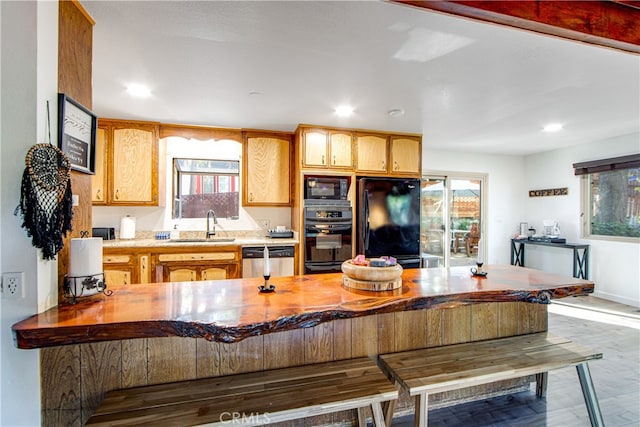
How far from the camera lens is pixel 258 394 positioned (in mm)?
1354

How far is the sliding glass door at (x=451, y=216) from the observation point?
17.3ft

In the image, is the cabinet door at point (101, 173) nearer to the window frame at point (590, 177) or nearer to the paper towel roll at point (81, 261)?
the paper towel roll at point (81, 261)

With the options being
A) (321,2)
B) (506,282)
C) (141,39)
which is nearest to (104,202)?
(141,39)

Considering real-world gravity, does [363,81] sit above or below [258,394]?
above

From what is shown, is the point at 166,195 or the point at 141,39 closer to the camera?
the point at 141,39

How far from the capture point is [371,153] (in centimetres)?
396

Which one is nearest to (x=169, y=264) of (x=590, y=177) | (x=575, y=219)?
(x=575, y=219)

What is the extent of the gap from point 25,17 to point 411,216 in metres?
3.78

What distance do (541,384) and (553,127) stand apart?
10.6ft

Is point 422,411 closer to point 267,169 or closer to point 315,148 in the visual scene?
point 315,148

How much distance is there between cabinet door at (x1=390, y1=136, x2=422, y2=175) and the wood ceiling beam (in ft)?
7.80

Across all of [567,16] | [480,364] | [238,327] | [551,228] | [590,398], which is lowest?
[590,398]

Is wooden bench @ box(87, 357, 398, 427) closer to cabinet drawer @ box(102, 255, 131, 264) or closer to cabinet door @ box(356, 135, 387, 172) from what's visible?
cabinet drawer @ box(102, 255, 131, 264)

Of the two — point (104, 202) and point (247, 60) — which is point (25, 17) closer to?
point (247, 60)
